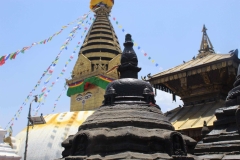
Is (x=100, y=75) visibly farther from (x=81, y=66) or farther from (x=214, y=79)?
(x=214, y=79)

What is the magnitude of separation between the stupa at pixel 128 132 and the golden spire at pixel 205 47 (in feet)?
46.7

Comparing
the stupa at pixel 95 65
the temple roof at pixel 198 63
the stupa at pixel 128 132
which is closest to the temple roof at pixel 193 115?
the temple roof at pixel 198 63

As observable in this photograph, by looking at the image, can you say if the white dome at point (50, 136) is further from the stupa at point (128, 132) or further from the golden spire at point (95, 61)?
the stupa at point (128, 132)

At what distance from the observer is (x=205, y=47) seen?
24688 mm

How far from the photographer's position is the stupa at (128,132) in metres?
8.71

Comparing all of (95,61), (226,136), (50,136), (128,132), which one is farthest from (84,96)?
(128,132)

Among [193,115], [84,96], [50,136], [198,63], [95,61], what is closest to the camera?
[193,115]

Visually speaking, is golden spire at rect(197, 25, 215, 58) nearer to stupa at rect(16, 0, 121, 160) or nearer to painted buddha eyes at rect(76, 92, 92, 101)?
stupa at rect(16, 0, 121, 160)

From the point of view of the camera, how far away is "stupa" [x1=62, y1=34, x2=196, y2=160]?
8.71 metres

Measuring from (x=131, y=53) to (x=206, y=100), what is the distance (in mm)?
10680

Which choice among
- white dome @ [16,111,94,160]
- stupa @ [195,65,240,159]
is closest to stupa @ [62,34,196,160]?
stupa @ [195,65,240,159]

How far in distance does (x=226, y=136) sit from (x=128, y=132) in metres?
4.07

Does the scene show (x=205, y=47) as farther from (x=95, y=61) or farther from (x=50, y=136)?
(x=95, y=61)

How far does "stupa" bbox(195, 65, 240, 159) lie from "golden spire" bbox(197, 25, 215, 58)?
11877mm
